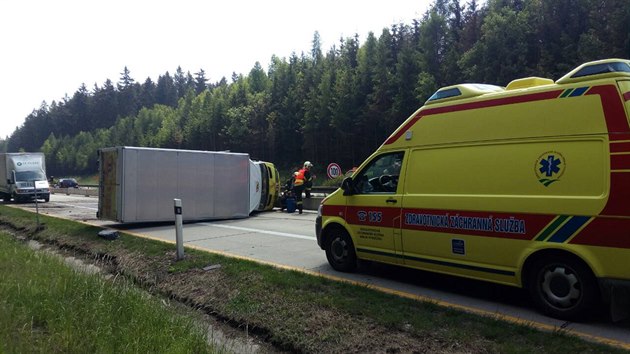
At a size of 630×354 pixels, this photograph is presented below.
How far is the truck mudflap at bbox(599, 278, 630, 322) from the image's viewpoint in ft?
14.1

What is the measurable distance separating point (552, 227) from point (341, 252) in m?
3.25

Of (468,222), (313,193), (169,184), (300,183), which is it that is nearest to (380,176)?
(468,222)

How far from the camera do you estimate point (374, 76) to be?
55.0 m

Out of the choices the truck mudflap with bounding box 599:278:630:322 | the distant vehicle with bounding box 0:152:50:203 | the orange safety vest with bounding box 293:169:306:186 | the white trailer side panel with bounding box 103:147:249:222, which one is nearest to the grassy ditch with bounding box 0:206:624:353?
the truck mudflap with bounding box 599:278:630:322

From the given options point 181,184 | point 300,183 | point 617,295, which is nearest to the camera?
point 617,295

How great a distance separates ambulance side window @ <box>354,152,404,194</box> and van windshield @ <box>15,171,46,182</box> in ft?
86.5

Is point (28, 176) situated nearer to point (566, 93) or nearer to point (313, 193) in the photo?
point (313, 193)

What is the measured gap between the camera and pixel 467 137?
558cm

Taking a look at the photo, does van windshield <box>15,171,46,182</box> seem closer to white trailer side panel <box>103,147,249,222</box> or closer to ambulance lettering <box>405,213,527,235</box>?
white trailer side panel <box>103,147,249,222</box>

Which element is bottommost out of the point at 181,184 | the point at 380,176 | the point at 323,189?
the point at 323,189

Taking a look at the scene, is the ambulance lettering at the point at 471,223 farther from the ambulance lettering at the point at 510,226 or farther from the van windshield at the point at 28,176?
the van windshield at the point at 28,176

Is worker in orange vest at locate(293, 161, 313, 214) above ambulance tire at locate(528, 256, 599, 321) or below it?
above

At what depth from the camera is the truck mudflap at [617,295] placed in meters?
4.30

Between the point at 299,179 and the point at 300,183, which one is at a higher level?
the point at 299,179
